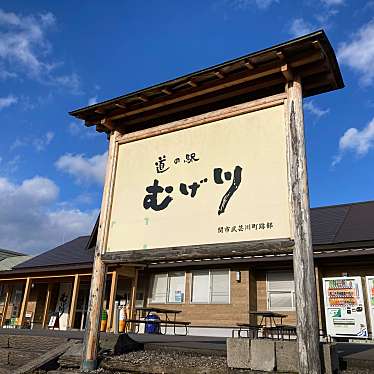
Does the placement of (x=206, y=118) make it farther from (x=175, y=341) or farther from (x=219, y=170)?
(x=175, y=341)

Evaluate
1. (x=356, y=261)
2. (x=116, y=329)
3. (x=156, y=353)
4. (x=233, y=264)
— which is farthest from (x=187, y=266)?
(x=156, y=353)

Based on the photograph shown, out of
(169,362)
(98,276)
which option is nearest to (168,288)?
(98,276)

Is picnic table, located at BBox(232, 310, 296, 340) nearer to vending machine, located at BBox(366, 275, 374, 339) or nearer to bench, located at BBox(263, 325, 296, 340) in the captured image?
bench, located at BBox(263, 325, 296, 340)

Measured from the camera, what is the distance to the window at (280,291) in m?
13.5

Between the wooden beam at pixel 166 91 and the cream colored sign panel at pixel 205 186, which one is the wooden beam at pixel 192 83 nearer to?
the wooden beam at pixel 166 91

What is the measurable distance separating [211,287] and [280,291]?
271 cm

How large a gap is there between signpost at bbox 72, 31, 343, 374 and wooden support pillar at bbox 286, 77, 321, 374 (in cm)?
1

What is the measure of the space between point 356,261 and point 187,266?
636cm

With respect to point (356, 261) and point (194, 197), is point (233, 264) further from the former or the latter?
point (194, 197)

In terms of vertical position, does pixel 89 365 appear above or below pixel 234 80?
below

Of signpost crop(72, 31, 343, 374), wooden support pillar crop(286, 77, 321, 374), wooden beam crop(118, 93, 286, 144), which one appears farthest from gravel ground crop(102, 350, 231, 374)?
wooden beam crop(118, 93, 286, 144)

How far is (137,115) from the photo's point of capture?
7.61 m

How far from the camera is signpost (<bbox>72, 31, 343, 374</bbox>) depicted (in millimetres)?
5238

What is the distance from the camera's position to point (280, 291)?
45.0ft
